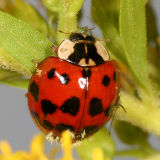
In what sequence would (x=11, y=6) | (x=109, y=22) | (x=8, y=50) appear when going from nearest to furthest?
1. (x=8, y=50)
2. (x=109, y=22)
3. (x=11, y=6)

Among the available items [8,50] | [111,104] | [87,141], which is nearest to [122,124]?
[87,141]

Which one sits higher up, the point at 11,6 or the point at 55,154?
the point at 11,6

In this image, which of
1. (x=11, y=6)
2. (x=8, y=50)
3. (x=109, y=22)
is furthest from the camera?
(x=11, y=6)

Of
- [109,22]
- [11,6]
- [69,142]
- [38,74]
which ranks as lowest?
[69,142]

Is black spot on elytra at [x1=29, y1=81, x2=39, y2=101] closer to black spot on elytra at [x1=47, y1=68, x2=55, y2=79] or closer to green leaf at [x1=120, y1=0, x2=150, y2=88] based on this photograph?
black spot on elytra at [x1=47, y1=68, x2=55, y2=79]

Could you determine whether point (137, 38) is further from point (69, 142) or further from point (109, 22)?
point (69, 142)

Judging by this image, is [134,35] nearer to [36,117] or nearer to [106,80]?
[106,80]

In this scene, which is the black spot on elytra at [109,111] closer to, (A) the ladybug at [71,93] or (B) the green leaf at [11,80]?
(A) the ladybug at [71,93]

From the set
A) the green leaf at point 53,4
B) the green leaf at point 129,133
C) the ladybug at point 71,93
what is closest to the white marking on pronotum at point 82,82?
the ladybug at point 71,93
